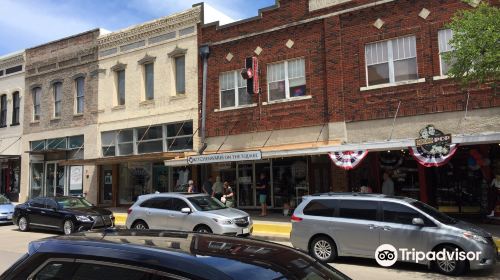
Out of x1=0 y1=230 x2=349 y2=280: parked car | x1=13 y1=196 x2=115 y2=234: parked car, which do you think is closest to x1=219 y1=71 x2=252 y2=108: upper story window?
x1=13 y1=196 x2=115 y2=234: parked car

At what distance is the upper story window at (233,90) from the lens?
2072cm

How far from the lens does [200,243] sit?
3.15 metres

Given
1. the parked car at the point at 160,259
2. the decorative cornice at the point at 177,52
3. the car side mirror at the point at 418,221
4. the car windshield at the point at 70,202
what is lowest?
the car side mirror at the point at 418,221

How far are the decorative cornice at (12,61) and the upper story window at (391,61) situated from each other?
22941 mm

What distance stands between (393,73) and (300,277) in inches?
606

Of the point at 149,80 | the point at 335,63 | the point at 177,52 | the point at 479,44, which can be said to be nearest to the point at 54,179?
the point at 149,80

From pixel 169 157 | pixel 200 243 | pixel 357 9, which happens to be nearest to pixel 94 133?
pixel 169 157

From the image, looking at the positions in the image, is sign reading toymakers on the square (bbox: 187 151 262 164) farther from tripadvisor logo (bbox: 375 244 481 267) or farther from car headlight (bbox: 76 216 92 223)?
tripadvisor logo (bbox: 375 244 481 267)

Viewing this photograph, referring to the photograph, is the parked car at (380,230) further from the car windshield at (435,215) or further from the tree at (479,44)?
the tree at (479,44)

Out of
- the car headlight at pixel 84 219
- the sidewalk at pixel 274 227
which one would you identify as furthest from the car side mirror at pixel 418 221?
the car headlight at pixel 84 219

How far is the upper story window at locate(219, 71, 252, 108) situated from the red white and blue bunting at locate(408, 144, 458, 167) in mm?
8415

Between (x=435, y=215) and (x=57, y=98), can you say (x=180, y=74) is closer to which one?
(x=57, y=98)

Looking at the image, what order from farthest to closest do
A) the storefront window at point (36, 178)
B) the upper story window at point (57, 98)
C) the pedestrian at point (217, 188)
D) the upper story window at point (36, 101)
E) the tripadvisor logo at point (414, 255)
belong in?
1. the upper story window at point (36, 101)
2. the storefront window at point (36, 178)
3. the upper story window at point (57, 98)
4. the pedestrian at point (217, 188)
5. the tripadvisor logo at point (414, 255)

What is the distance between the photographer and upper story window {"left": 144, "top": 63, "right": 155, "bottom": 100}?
79.2 feet
